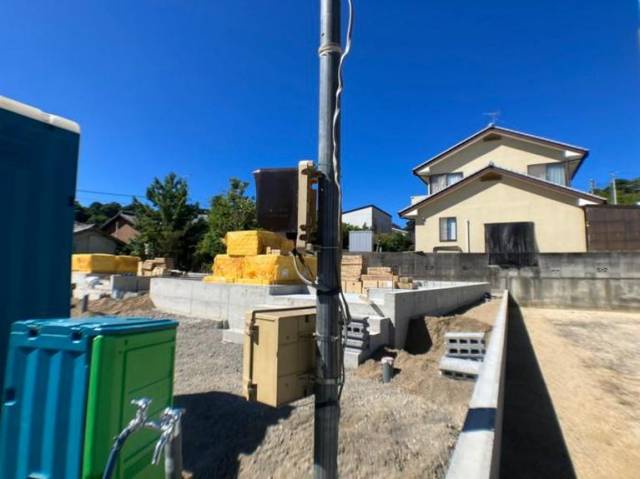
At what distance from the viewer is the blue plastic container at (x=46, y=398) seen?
1.51 meters

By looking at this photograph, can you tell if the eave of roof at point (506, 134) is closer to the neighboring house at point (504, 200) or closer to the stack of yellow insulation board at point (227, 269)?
the neighboring house at point (504, 200)

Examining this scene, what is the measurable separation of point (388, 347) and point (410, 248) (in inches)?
993

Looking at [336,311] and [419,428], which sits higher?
[336,311]

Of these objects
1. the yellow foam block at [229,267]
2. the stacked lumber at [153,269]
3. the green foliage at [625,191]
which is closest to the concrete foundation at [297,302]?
the yellow foam block at [229,267]

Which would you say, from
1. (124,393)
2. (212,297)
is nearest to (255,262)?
(212,297)

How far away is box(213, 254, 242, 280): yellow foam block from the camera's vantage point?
995cm

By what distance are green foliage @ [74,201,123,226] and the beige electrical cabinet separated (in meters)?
50.1

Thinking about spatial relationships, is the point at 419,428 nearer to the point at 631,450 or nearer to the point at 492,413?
the point at 492,413

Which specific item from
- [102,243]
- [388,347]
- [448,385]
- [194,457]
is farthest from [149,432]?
[102,243]

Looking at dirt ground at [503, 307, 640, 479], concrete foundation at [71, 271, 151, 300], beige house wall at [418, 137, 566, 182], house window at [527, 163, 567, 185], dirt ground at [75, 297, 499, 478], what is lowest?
dirt ground at [503, 307, 640, 479]

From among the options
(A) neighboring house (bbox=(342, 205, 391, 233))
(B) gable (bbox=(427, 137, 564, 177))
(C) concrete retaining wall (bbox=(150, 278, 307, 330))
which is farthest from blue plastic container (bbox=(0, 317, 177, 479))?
(A) neighboring house (bbox=(342, 205, 391, 233))

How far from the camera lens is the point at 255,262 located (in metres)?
9.43

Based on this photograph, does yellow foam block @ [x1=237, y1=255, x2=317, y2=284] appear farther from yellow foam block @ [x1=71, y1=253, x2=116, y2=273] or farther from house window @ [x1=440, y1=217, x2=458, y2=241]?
house window @ [x1=440, y1=217, x2=458, y2=241]

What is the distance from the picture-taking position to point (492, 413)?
2.20 m
